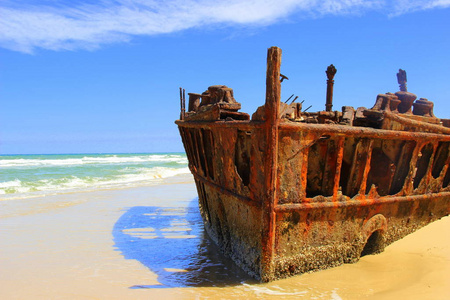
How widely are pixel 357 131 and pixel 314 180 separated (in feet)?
2.77

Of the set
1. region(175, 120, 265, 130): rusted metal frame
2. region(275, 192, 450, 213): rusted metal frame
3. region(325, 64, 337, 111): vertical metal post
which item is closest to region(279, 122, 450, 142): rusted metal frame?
region(175, 120, 265, 130): rusted metal frame

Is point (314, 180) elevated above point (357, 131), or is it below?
below

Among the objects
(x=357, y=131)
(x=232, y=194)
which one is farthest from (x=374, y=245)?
(x=232, y=194)

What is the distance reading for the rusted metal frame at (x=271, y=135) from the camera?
13.7ft

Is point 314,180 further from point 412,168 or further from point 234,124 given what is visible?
point 412,168

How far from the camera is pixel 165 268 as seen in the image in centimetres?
571

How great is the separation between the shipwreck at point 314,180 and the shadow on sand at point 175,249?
32 centimetres

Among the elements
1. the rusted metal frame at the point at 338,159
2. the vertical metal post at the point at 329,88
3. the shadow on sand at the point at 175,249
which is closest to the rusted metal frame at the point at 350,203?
the rusted metal frame at the point at 338,159

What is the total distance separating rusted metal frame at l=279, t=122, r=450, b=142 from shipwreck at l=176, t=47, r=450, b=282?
1cm

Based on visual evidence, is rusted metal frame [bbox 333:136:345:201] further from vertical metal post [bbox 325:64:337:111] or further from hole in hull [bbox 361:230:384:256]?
vertical metal post [bbox 325:64:337:111]

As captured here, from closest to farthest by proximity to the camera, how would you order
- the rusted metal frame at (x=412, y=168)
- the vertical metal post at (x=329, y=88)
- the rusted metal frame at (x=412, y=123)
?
the rusted metal frame at (x=412, y=123) → the rusted metal frame at (x=412, y=168) → the vertical metal post at (x=329, y=88)

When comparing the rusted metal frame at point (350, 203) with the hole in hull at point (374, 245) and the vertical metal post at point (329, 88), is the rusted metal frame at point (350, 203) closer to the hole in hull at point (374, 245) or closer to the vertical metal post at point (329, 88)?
the hole in hull at point (374, 245)

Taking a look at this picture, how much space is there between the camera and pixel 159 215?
10203mm

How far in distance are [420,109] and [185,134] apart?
447 cm
